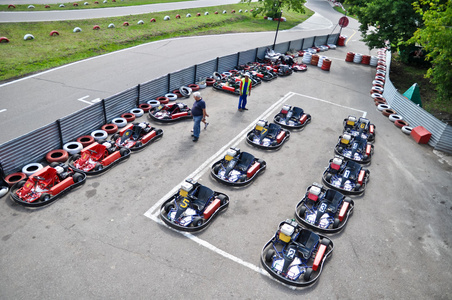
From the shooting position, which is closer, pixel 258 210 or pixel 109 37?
pixel 258 210

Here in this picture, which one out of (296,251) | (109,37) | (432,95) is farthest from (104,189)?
(432,95)

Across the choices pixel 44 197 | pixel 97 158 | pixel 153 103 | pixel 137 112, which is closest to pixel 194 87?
pixel 153 103

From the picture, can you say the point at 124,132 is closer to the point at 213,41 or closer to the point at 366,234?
the point at 366,234

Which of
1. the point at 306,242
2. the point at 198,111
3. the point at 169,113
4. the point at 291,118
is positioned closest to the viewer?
the point at 306,242

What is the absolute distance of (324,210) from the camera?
9227 millimetres

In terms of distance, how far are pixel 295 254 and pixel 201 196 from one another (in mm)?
3036

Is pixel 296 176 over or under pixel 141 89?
under

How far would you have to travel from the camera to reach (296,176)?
11.1 meters

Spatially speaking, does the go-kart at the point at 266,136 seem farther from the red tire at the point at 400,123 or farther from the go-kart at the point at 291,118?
the red tire at the point at 400,123

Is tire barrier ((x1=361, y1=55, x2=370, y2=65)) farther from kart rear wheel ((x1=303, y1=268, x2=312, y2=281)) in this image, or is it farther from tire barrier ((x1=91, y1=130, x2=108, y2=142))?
kart rear wheel ((x1=303, y1=268, x2=312, y2=281))

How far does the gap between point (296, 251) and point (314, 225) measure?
1.18 m

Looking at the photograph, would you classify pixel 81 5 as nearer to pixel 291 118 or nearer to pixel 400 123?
pixel 291 118

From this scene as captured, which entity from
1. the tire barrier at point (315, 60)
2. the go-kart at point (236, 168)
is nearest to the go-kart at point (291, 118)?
the go-kart at point (236, 168)

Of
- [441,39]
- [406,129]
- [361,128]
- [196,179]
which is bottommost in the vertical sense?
[196,179]
